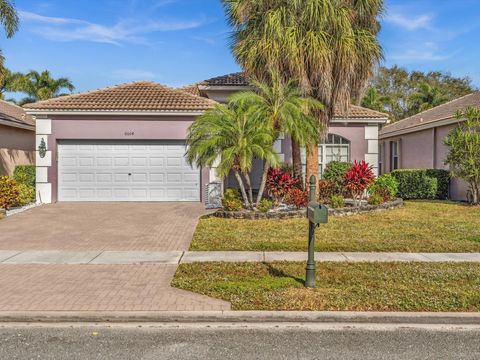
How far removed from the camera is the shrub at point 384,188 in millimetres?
16062

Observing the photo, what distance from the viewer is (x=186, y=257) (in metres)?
9.02

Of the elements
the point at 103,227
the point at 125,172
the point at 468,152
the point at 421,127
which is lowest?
the point at 103,227

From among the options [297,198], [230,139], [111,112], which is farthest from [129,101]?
[297,198]

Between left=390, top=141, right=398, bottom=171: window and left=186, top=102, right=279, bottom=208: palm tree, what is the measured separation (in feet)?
52.2

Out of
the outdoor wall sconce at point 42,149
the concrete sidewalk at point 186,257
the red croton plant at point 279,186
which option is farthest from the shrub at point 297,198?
the outdoor wall sconce at point 42,149

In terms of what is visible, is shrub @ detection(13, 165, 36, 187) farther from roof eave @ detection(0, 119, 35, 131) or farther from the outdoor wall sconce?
roof eave @ detection(0, 119, 35, 131)

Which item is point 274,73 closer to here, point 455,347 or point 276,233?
point 276,233

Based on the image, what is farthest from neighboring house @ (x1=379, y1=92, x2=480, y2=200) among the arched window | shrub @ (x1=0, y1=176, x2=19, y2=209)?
shrub @ (x1=0, y1=176, x2=19, y2=209)

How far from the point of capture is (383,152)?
2909 cm

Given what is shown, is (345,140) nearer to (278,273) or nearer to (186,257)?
(186,257)

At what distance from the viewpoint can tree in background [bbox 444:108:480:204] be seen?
622 inches

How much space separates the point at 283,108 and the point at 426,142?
11825 mm

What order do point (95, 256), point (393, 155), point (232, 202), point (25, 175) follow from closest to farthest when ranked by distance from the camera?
point (95, 256) < point (232, 202) < point (25, 175) < point (393, 155)

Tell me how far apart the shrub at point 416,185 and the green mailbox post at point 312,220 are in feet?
47.9
